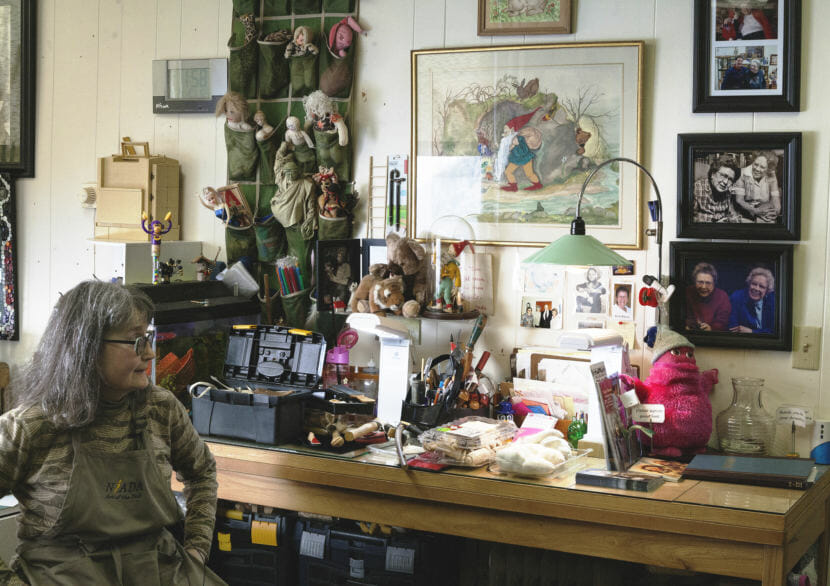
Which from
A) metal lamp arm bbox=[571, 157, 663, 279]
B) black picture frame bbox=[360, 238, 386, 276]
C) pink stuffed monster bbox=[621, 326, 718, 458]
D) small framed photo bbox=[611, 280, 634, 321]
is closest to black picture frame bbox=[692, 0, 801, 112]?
metal lamp arm bbox=[571, 157, 663, 279]

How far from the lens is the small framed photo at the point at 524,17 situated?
3.02 m

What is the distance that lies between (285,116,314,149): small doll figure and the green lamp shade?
1.13 metres

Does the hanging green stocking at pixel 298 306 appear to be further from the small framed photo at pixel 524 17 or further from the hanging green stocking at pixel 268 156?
the small framed photo at pixel 524 17

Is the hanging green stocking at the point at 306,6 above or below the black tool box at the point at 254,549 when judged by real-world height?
above

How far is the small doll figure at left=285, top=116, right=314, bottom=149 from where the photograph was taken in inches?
132

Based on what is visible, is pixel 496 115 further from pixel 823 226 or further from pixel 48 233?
pixel 48 233

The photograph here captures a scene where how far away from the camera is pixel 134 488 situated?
2.14 metres

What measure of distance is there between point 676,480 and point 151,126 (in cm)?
245

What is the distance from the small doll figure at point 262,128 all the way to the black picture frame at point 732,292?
1.52m

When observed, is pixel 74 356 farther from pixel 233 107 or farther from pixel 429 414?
pixel 233 107

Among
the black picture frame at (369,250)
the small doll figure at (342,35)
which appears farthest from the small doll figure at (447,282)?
the small doll figure at (342,35)

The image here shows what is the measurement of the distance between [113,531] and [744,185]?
207cm

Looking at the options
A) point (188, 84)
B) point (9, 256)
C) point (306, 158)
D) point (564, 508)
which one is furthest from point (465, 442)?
point (9, 256)

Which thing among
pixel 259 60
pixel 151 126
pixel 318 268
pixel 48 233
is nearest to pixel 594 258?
pixel 318 268
